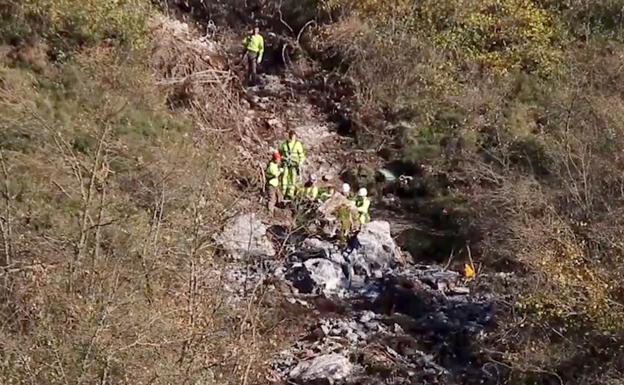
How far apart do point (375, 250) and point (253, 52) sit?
7144 mm

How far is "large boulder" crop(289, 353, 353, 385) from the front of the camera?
12.8 metres

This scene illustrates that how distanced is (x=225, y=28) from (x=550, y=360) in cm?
1359

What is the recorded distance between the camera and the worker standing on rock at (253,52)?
69.9ft

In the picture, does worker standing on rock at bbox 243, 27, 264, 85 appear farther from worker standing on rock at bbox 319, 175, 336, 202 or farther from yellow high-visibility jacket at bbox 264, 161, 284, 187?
yellow high-visibility jacket at bbox 264, 161, 284, 187

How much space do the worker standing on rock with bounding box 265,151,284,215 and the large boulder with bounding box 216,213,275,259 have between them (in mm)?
820

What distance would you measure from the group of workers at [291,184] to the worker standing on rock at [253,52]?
10.9ft

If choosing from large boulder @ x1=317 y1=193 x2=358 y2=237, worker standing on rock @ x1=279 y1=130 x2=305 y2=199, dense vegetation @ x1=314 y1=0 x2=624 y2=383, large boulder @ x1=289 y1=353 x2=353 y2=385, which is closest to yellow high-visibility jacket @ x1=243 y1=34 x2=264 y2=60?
dense vegetation @ x1=314 y1=0 x2=624 y2=383

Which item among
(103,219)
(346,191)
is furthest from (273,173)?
(103,219)

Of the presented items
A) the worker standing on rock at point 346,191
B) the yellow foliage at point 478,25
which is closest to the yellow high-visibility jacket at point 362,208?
the worker standing on rock at point 346,191

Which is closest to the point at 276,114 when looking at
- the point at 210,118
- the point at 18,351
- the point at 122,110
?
the point at 210,118

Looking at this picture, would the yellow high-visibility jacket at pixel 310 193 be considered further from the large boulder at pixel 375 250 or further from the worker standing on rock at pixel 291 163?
the large boulder at pixel 375 250

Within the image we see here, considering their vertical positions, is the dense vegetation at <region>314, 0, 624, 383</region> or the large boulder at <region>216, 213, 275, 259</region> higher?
the dense vegetation at <region>314, 0, 624, 383</region>

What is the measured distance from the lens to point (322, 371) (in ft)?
42.3

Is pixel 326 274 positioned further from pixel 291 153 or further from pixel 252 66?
pixel 252 66
